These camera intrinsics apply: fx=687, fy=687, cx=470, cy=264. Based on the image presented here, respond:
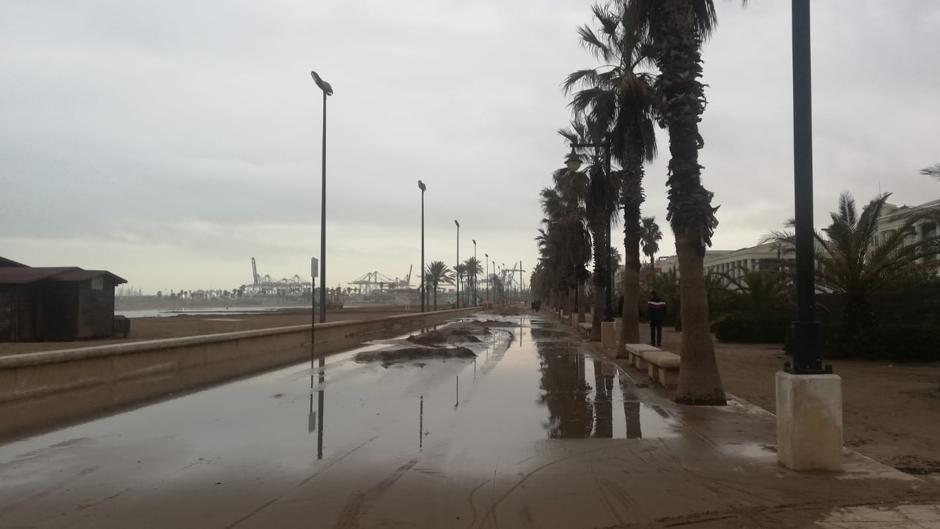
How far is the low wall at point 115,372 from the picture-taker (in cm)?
890

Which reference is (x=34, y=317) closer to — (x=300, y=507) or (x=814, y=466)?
(x=300, y=507)

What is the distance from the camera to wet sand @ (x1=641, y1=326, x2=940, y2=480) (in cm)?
750

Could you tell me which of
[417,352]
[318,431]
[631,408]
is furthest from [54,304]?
[631,408]

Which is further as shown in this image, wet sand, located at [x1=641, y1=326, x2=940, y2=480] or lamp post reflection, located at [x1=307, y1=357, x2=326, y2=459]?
lamp post reflection, located at [x1=307, y1=357, x2=326, y2=459]

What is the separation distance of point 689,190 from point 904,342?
437 inches

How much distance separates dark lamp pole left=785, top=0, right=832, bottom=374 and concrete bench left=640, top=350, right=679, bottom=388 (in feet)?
18.8

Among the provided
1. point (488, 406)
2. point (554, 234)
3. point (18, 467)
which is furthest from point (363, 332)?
point (554, 234)

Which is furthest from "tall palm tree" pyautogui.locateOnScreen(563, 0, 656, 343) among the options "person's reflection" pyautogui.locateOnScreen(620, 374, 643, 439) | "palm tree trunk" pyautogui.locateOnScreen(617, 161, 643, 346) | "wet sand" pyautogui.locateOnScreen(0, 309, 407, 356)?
"wet sand" pyautogui.locateOnScreen(0, 309, 407, 356)

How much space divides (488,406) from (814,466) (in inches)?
201

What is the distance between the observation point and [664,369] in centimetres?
1260

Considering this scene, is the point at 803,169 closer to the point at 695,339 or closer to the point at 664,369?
the point at 695,339

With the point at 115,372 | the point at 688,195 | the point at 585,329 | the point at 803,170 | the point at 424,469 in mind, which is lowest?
the point at 424,469

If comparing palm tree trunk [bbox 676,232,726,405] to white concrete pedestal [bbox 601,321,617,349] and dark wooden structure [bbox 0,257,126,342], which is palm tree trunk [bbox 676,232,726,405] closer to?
white concrete pedestal [bbox 601,321,617,349]

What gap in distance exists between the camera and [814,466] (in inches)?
250
